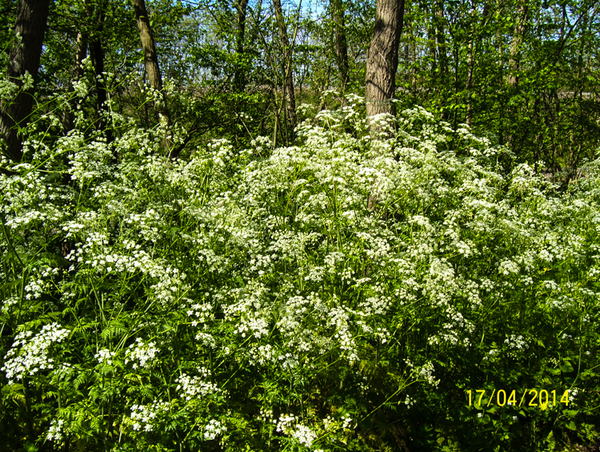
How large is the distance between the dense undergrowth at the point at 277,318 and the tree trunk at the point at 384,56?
1250 mm

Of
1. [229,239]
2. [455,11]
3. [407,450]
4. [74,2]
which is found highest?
[74,2]

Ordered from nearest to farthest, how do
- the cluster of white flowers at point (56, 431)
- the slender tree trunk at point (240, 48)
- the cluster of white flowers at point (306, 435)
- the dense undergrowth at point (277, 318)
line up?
the cluster of white flowers at point (56, 431) → the cluster of white flowers at point (306, 435) → the dense undergrowth at point (277, 318) → the slender tree trunk at point (240, 48)

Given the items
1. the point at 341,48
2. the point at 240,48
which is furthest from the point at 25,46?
the point at 341,48

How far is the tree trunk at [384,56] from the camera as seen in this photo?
703 centimetres

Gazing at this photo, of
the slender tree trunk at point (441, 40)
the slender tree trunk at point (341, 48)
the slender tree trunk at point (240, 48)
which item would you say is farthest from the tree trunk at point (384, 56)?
the slender tree trunk at point (240, 48)

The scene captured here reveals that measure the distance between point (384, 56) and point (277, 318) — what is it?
5.33 metres

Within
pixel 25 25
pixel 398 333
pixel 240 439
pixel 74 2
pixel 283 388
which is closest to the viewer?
pixel 240 439

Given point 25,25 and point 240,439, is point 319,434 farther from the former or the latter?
point 25,25

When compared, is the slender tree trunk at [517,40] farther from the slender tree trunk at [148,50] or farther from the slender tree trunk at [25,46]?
the slender tree trunk at [25,46]

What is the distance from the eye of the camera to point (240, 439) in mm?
3531

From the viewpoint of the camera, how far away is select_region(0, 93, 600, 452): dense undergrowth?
3.45m

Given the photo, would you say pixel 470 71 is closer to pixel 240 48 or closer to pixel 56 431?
pixel 240 48

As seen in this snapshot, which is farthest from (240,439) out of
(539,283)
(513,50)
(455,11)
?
(513,50)

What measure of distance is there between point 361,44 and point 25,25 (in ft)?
30.5
